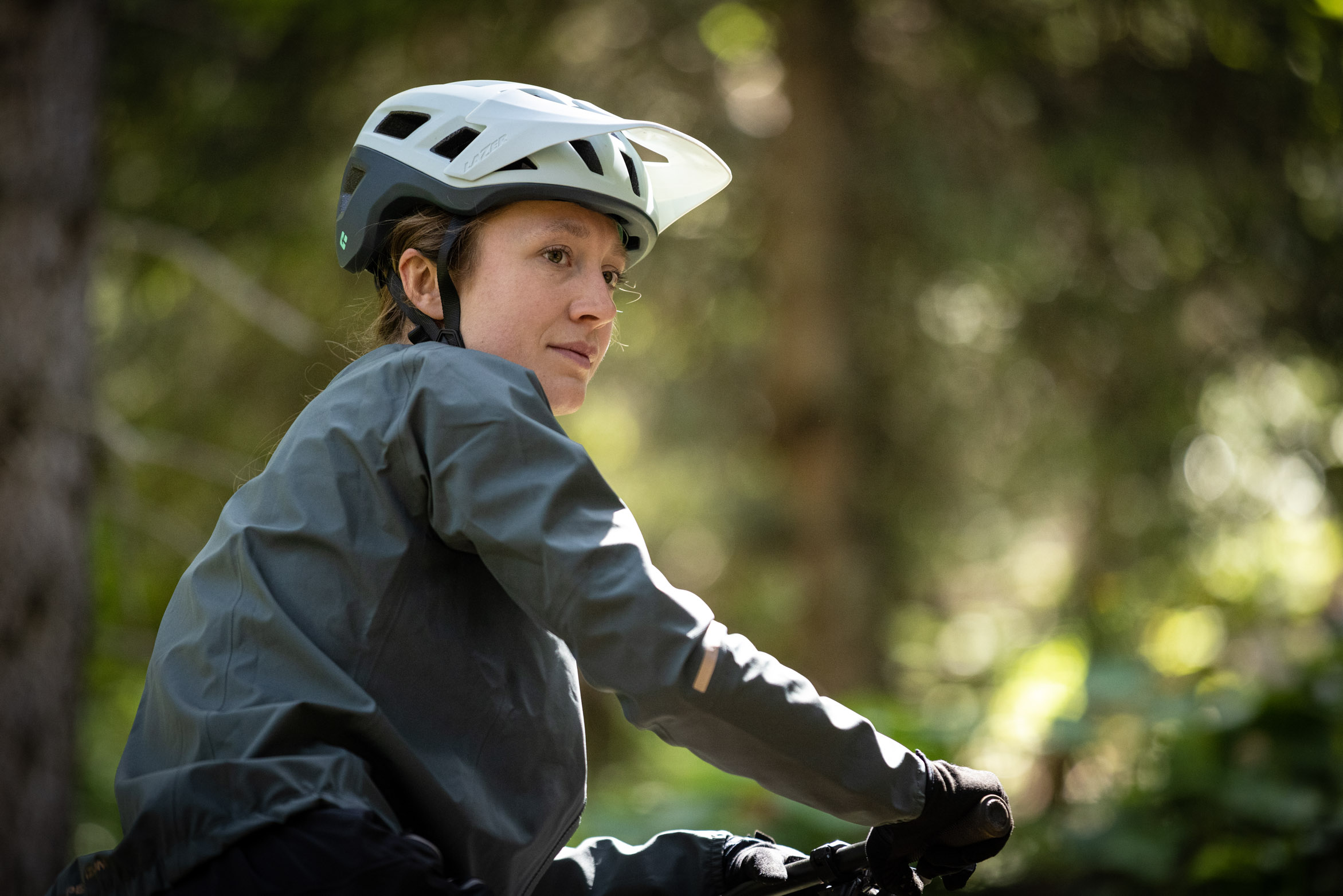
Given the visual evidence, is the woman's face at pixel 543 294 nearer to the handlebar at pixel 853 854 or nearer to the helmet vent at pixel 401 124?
the helmet vent at pixel 401 124

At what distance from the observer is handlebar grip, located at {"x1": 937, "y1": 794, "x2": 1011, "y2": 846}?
208 cm

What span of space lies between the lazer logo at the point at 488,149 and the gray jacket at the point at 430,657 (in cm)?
49

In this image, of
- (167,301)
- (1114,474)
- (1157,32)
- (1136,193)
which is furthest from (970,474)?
(167,301)

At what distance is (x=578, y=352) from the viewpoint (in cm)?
238

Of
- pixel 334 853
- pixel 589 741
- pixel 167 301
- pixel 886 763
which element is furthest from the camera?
pixel 589 741

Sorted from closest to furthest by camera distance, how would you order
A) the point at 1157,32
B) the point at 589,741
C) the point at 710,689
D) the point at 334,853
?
the point at 334,853, the point at 710,689, the point at 1157,32, the point at 589,741

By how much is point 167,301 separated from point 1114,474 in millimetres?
6824

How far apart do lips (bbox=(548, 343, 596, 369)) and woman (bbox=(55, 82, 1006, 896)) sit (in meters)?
0.35

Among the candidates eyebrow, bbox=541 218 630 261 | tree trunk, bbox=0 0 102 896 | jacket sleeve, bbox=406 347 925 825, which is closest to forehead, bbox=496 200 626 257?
eyebrow, bbox=541 218 630 261

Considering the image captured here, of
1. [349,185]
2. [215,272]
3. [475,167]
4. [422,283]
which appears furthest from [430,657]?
[215,272]

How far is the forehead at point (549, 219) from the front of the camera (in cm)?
237

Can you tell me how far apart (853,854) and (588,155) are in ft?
4.93

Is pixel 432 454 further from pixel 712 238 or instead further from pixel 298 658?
pixel 712 238

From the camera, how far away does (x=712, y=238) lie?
9.15 meters
